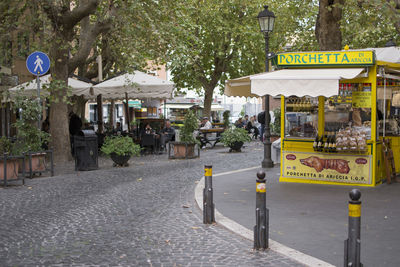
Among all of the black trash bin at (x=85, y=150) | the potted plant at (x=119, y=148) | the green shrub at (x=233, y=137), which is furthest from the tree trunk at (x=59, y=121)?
the green shrub at (x=233, y=137)

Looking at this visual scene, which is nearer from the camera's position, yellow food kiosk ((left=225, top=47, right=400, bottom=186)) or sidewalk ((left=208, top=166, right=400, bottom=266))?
sidewalk ((left=208, top=166, right=400, bottom=266))

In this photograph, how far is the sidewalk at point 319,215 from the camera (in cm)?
589

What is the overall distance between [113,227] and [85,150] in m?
7.52

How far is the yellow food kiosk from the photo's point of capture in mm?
10125

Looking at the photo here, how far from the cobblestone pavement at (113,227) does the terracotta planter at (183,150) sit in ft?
17.0

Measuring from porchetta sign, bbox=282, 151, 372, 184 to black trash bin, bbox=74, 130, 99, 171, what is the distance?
224 inches

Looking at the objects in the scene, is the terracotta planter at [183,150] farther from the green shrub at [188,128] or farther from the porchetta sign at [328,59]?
the porchetta sign at [328,59]

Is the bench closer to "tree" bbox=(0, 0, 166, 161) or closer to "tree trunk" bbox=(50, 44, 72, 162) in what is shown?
"tree" bbox=(0, 0, 166, 161)

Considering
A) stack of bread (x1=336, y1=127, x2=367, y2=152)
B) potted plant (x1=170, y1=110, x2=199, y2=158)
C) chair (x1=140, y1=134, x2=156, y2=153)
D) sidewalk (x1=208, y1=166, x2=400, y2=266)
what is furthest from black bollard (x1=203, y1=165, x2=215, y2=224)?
chair (x1=140, y1=134, x2=156, y2=153)

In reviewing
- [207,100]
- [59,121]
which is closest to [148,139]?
[59,121]

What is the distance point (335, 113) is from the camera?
1123cm

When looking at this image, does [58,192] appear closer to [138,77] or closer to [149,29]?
[149,29]

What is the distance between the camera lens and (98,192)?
35.2ft

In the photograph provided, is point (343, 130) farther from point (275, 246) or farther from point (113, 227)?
point (113, 227)
